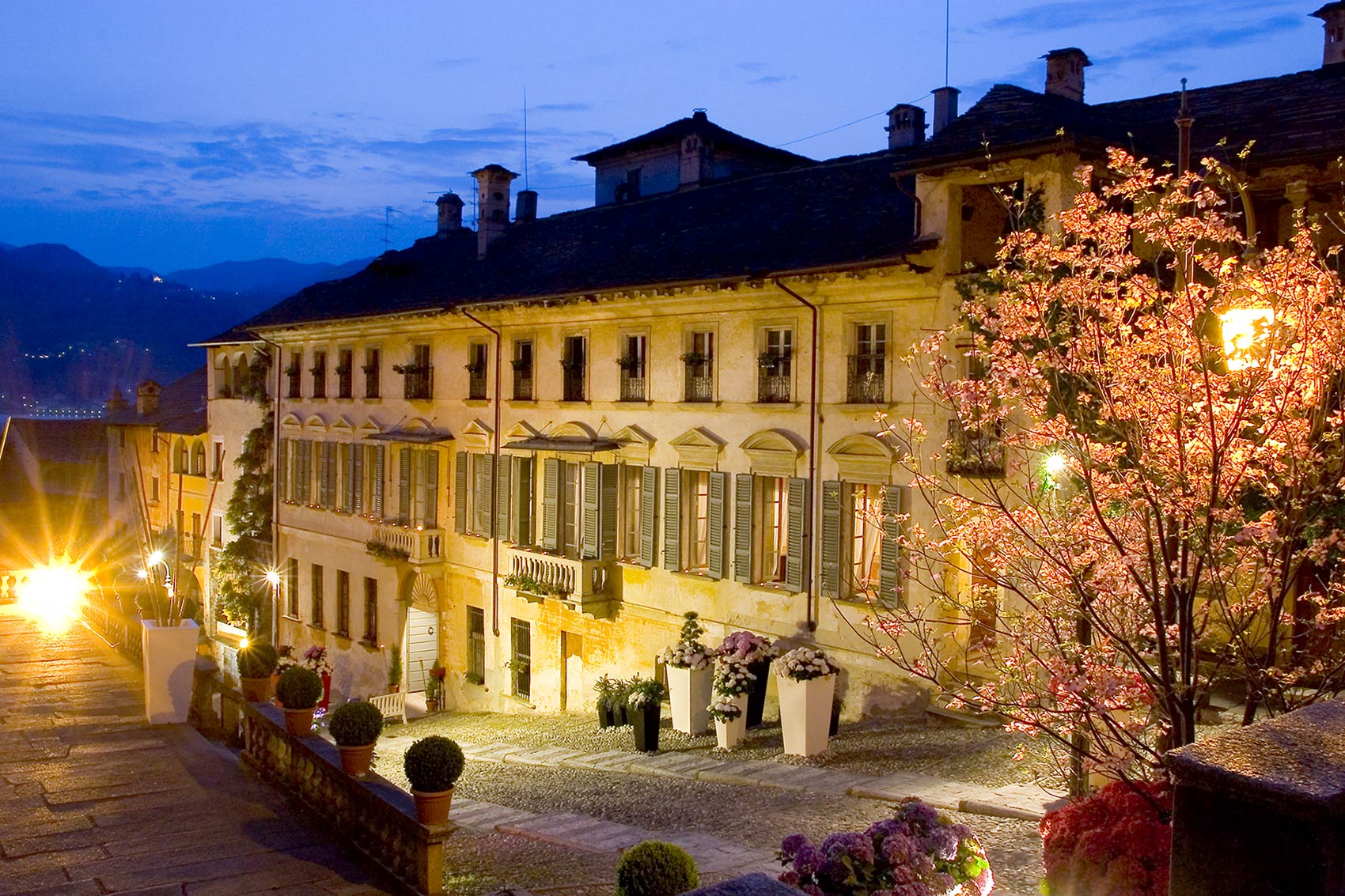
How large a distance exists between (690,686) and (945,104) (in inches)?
566

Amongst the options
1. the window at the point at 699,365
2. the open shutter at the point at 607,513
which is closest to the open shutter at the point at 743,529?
the window at the point at 699,365

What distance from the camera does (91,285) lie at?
178875 millimetres

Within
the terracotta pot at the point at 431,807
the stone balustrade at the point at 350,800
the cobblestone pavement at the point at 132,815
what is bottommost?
the cobblestone pavement at the point at 132,815

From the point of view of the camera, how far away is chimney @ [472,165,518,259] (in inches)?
1310

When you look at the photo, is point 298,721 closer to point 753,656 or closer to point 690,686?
point 753,656

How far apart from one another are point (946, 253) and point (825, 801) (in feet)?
26.9

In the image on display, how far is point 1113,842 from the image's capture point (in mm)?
6672

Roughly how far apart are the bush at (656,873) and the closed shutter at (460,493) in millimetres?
21906

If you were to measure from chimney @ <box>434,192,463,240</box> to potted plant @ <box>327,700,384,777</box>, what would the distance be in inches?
1111

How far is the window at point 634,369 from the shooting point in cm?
2305

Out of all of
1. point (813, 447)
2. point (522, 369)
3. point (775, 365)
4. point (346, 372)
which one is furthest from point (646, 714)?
point (346, 372)

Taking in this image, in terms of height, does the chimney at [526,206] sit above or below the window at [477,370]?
above

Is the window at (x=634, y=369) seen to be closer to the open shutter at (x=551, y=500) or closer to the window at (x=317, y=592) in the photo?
the open shutter at (x=551, y=500)

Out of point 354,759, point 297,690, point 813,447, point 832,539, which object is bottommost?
point 354,759
